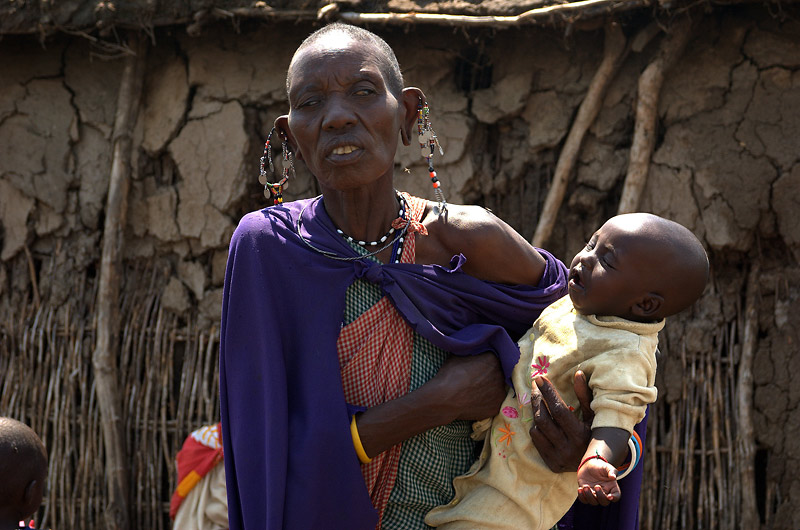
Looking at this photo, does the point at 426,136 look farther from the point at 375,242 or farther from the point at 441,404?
the point at 441,404

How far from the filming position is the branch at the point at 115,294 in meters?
5.32

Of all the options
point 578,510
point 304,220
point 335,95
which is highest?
point 335,95

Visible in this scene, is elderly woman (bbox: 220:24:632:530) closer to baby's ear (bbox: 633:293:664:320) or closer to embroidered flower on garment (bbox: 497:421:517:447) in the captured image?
embroidered flower on garment (bbox: 497:421:517:447)

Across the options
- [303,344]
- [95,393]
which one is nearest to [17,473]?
[303,344]

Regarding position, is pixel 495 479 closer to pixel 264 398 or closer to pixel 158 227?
pixel 264 398

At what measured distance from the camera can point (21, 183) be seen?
18.3ft

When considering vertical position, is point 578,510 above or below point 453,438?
below

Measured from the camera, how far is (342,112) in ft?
8.41

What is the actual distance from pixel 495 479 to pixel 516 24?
2.99 m

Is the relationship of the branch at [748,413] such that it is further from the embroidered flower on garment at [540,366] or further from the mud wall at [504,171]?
the embroidered flower on garment at [540,366]

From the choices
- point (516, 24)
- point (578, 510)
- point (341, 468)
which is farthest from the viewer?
point (516, 24)

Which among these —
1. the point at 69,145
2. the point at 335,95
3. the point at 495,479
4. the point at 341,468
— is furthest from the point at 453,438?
the point at 69,145

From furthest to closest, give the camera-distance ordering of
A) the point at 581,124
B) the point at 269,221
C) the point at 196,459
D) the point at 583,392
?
the point at 581,124, the point at 196,459, the point at 269,221, the point at 583,392

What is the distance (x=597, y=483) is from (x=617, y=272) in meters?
0.58
